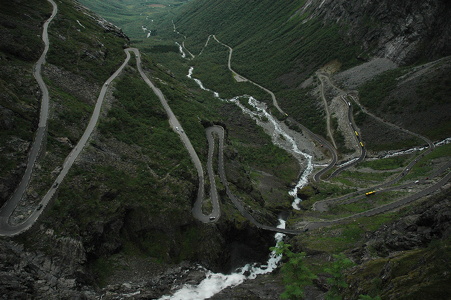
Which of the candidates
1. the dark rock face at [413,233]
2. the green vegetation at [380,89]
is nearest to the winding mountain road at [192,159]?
the dark rock face at [413,233]

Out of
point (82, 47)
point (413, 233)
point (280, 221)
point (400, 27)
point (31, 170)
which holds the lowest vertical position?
point (280, 221)

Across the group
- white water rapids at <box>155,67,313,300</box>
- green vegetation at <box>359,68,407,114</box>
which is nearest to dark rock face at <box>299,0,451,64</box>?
green vegetation at <box>359,68,407,114</box>

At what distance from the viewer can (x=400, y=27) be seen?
11631 cm

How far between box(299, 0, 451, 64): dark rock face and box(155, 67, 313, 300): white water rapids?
49.4 m

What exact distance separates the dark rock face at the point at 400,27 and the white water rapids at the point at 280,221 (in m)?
49.4

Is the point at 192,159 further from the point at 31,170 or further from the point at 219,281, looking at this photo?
the point at 31,170

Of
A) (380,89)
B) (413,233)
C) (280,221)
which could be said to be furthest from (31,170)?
(380,89)

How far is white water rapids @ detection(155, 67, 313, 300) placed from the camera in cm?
4469

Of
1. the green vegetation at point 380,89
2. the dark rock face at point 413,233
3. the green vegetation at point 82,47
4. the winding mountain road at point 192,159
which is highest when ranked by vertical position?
the green vegetation at point 82,47

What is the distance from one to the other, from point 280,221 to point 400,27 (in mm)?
96317

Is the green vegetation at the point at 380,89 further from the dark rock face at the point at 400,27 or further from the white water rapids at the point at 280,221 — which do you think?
the white water rapids at the point at 280,221

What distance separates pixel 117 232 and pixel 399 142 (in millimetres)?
80360

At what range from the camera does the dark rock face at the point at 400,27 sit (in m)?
105

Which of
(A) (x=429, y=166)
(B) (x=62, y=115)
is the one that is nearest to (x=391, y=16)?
(A) (x=429, y=166)
